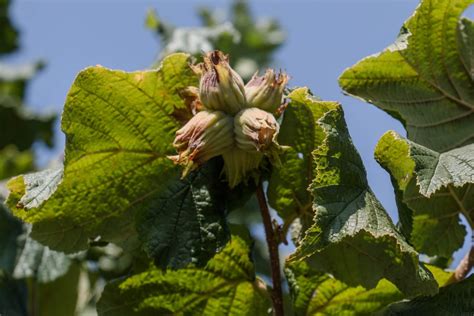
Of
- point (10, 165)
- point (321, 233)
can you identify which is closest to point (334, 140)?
point (321, 233)

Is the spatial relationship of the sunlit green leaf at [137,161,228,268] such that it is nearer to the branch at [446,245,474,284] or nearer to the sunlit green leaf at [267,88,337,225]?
the sunlit green leaf at [267,88,337,225]

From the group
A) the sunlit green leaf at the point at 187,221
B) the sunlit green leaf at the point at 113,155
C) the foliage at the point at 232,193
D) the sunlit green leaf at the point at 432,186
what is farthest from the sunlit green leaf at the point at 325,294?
the sunlit green leaf at the point at 113,155

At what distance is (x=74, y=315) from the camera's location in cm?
338

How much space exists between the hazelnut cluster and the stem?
0.34ft

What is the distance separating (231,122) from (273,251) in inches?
14.5

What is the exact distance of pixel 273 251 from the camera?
2.21 m

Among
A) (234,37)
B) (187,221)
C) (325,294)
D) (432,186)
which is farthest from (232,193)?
(234,37)

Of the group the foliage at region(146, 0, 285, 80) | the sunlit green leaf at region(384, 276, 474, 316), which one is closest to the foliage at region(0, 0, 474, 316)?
the sunlit green leaf at region(384, 276, 474, 316)

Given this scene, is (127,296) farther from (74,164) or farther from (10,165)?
(10,165)

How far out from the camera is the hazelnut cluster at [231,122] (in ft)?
6.57

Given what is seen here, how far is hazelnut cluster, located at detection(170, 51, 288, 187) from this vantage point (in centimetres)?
200

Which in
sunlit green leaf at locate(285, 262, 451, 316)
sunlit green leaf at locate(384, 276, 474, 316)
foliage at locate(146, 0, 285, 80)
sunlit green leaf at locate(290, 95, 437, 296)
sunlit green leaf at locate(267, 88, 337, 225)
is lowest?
sunlit green leaf at locate(384, 276, 474, 316)

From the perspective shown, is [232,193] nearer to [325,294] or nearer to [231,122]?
[231,122]

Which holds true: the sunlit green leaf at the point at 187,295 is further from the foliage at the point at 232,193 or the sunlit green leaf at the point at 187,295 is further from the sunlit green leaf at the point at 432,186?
the sunlit green leaf at the point at 432,186
